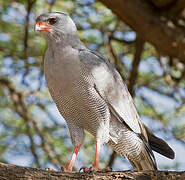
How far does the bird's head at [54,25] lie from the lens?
5.63 meters

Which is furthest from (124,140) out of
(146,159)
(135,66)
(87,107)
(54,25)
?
(135,66)

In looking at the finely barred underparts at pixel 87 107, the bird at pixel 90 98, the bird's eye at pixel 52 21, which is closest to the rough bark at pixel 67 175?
the bird at pixel 90 98

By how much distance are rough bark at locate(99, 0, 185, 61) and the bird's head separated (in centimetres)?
148

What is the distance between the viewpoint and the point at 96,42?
29.1ft

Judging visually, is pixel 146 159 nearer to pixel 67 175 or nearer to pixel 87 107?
pixel 87 107

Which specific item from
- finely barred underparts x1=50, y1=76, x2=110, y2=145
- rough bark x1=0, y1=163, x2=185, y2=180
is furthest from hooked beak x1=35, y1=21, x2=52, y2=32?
rough bark x1=0, y1=163, x2=185, y2=180

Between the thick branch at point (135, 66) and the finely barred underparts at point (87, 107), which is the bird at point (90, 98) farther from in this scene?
the thick branch at point (135, 66)

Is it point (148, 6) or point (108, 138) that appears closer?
point (108, 138)

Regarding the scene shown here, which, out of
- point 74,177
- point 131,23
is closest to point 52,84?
point 74,177

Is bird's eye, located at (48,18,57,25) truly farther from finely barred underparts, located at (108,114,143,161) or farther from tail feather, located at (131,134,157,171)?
tail feather, located at (131,134,157,171)

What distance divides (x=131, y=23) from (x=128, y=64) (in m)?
2.29

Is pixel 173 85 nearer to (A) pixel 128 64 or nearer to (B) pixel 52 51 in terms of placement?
(A) pixel 128 64

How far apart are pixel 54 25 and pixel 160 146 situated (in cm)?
208

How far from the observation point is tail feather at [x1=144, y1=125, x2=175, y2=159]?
5621mm
